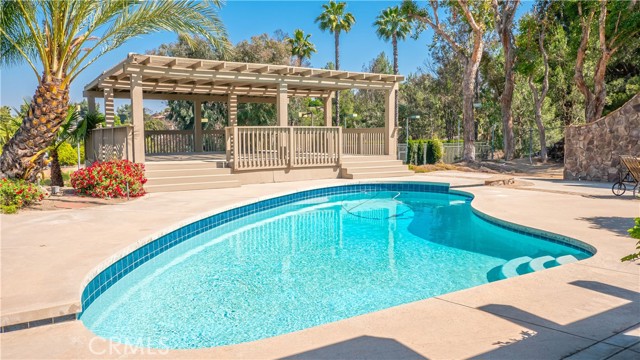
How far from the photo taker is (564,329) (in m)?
3.05

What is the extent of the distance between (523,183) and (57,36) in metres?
12.0

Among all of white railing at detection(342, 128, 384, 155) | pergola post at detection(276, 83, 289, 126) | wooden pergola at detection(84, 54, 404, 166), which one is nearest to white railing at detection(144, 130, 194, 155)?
wooden pergola at detection(84, 54, 404, 166)

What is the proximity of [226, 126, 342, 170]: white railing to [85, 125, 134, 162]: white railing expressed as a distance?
108 inches

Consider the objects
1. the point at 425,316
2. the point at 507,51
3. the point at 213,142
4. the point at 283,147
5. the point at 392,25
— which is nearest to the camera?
the point at 425,316

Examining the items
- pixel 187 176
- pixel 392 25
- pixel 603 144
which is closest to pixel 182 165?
pixel 187 176

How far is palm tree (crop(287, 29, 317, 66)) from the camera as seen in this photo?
33.6 m

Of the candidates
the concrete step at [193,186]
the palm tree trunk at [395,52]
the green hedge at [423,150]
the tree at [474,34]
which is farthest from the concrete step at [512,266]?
the palm tree trunk at [395,52]

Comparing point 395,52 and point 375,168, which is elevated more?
point 395,52

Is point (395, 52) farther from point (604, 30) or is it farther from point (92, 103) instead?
point (92, 103)

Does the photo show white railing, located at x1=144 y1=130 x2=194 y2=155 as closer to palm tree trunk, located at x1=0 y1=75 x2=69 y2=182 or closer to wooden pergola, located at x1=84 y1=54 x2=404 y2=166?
wooden pergola, located at x1=84 y1=54 x2=404 y2=166

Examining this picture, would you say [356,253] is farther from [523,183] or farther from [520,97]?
[520,97]

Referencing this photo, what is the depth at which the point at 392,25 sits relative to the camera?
32844mm

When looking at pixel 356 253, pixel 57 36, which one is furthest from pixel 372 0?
pixel 356 253

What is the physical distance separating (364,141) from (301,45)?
18.3 metres
